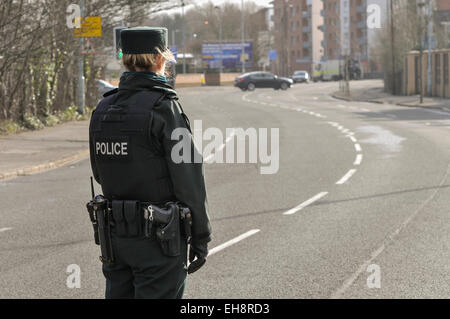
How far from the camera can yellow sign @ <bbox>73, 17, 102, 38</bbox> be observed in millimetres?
25375

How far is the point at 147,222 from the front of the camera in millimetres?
3818

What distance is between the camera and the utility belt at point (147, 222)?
12.5ft

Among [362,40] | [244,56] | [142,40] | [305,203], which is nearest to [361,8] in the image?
[362,40]

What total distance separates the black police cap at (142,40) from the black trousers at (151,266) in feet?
2.96

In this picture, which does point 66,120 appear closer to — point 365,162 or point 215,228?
point 365,162

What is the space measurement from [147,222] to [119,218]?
0.49ft

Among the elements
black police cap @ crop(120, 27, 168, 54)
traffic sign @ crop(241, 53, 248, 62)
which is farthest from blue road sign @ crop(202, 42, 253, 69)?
black police cap @ crop(120, 27, 168, 54)

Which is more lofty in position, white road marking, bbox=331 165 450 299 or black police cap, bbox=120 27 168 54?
black police cap, bbox=120 27 168 54

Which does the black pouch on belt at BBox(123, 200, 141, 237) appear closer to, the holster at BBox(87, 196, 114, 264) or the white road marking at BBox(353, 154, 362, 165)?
the holster at BBox(87, 196, 114, 264)

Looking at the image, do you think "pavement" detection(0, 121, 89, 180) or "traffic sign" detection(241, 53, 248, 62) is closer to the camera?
"pavement" detection(0, 121, 89, 180)

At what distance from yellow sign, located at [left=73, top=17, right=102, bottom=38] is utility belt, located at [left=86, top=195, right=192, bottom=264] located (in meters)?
22.0

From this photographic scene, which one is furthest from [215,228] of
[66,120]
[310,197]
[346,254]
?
[66,120]
